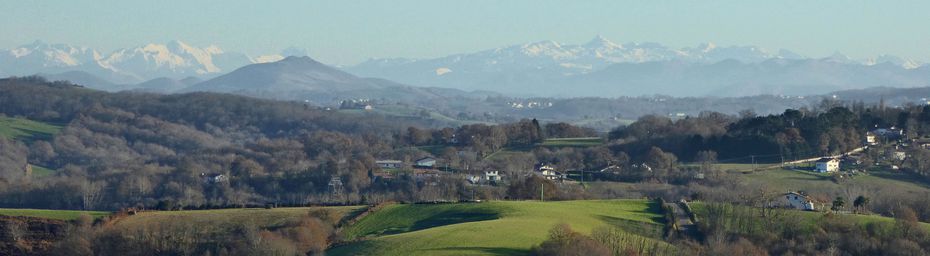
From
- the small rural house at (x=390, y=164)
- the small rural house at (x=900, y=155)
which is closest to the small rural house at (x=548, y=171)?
the small rural house at (x=390, y=164)

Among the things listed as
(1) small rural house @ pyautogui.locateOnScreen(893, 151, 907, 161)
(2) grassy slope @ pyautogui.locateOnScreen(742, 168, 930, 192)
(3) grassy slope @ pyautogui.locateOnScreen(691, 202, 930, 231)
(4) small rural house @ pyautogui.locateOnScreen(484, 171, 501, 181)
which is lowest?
(3) grassy slope @ pyautogui.locateOnScreen(691, 202, 930, 231)

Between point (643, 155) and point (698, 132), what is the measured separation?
616 centimetres

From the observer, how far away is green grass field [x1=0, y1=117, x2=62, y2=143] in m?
98.0

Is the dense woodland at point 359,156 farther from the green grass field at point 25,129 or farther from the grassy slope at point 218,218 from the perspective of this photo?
the grassy slope at point 218,218

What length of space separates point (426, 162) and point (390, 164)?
1.88m

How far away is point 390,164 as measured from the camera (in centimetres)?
7469

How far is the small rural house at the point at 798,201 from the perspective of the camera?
159 ft

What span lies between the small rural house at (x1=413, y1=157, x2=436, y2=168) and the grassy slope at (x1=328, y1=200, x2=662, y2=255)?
2584 centimetres

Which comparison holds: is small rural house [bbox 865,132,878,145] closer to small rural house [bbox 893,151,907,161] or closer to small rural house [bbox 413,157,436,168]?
small rural house [bbox 893,151,907,161]

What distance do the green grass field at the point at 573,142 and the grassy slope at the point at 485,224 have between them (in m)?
32.3

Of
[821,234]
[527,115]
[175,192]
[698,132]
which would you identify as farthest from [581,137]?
[527,115]

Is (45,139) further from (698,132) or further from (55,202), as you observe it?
(698,132)

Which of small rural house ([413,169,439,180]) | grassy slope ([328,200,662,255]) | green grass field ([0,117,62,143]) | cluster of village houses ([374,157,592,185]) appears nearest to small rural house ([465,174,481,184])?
cluster of village houses ([374,157,592,185])

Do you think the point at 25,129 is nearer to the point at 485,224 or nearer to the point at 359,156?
the point at 359,156
